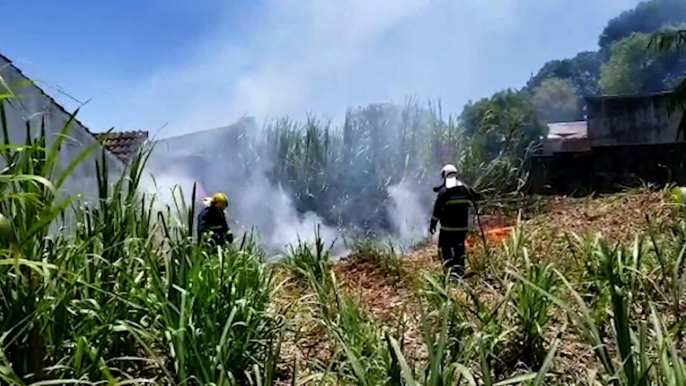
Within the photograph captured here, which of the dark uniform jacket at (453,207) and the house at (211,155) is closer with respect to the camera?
the dark uniform jacket at (453,207)

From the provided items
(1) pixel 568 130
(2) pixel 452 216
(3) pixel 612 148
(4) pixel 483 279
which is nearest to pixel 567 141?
(1) pixel 568 130

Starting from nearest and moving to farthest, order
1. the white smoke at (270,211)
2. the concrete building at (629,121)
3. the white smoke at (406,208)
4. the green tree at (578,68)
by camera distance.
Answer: the concrete building at (629,121) → the white smoke at (406,208) → the white smoke at (270,211) → the green tree at (578,68)

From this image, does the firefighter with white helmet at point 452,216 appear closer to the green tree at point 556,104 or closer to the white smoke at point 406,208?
the white smoke at point 406,208

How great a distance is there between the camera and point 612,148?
14.7m

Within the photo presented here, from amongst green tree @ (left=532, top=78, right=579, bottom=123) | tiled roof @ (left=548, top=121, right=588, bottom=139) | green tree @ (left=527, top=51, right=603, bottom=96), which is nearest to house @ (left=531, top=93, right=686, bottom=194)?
tiled roof @ (left=548, top=121, right=588, bottom=139)

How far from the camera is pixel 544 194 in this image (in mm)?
15117

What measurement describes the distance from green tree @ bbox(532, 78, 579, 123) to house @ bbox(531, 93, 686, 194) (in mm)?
3666

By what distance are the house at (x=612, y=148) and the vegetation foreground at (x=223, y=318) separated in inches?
455

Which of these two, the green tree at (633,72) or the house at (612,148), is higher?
the green tree at (633,72)

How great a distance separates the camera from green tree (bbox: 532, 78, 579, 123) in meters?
22.1

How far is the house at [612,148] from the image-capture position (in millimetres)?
14180

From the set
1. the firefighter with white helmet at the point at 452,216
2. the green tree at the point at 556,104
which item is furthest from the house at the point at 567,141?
the firefighter with white helmet at the point at 452,216

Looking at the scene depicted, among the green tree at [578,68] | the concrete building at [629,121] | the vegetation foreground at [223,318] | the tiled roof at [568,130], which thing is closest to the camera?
the vegetation foreground at [223,318]

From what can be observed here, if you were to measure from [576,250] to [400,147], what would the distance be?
52.3 feet
